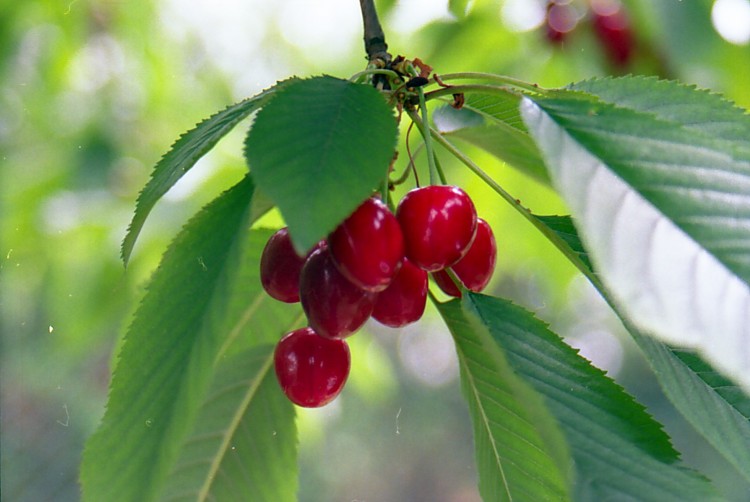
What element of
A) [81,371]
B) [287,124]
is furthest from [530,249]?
[81,371]

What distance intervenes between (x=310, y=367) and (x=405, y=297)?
0.38 feet

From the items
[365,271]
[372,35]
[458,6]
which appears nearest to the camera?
[365,271]

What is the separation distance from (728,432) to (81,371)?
659 centimetres

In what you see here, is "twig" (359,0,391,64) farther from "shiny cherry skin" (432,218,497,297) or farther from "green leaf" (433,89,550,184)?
"shiny cherry skin" (432,218,497,297)

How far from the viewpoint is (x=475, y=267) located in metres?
0.79

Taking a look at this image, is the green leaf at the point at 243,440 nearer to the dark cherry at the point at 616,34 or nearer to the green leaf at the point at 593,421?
the green leaf at the point at 593,421

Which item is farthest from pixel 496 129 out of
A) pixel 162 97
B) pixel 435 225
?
pixel 162 97

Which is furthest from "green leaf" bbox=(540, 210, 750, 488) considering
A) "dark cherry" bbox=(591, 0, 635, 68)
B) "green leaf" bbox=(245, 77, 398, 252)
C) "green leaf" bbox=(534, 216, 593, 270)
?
"dark cherry" bbox=(591, 0, 635, 68)

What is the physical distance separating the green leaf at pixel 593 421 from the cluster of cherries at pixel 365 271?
0.18 feet

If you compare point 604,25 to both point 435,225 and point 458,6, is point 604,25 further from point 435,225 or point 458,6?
point 435,225

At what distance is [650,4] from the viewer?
3.19 ft

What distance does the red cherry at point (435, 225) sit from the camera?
25.7 inches

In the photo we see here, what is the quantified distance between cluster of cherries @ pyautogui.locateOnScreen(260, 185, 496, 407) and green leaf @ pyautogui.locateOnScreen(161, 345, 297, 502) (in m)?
Answer: 0.14

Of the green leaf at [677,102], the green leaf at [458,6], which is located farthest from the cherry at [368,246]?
the green leaf at [458,6]
